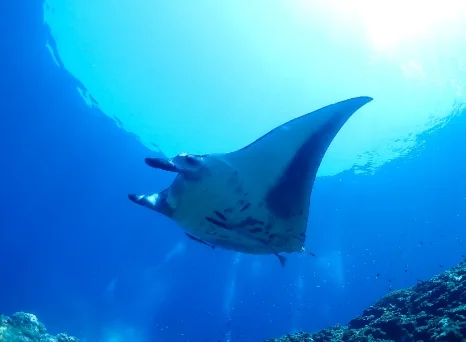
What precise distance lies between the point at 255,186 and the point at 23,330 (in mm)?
15286

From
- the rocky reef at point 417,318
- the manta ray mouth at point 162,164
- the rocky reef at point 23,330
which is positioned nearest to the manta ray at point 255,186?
the manta ray mouth at point 162,164

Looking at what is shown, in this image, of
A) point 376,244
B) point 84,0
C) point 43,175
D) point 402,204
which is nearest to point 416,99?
point 402,204

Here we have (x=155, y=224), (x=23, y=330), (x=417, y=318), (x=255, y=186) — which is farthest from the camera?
(x=155, y=224)

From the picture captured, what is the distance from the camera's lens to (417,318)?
235 inches

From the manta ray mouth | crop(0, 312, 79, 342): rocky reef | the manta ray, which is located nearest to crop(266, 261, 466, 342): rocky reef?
the manta ray

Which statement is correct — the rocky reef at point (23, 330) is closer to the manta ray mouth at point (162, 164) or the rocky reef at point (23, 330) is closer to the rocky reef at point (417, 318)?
the rocky reef at point (417, 318)

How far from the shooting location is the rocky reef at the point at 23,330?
13172 millimetres

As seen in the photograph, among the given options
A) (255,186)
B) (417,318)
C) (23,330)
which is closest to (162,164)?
(255,186)

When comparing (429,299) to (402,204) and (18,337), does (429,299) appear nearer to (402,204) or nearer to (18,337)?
(18,337)

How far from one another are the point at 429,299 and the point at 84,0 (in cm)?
1942

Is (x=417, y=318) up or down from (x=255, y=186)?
up

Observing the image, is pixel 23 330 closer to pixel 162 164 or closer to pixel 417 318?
pixel 162 164

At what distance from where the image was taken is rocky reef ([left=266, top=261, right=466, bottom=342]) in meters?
4.93

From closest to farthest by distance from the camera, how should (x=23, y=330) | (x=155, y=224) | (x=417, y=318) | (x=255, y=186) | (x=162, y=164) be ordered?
(x=162, y=164) → (x=255, y=186) → (x=417, y=318) → (x=23, y=330) → (x=155, y=224)
